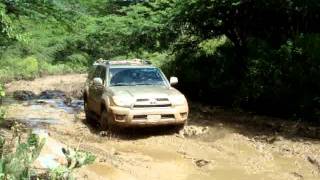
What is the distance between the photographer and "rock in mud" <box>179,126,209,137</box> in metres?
14.0

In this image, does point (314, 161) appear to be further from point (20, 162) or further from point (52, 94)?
point (52, 94)

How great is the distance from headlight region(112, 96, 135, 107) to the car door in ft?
3.55

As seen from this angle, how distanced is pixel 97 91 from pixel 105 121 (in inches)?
45.5

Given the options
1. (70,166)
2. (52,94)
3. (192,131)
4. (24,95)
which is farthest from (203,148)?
(52,94)

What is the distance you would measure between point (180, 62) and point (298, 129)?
8.67 metres

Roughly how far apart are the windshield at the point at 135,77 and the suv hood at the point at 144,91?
1.27 ft

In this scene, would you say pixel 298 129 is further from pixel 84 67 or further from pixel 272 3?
pixel 84 67

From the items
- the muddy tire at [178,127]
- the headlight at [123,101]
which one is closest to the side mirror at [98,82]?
the headlight at [123,101]

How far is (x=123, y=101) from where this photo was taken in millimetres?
13258

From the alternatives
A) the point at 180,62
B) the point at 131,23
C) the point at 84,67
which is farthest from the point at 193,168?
the point at 84,67

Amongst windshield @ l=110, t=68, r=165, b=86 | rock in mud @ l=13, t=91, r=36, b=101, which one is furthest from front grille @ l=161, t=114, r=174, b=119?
rock in mud @ l=13, t=91, r=36, b=101

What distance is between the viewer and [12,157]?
23.4ft

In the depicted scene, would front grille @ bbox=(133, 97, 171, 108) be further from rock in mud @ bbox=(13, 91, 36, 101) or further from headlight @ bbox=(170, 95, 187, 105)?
rock in mud @ bbox=(13, 91, 36, 101)

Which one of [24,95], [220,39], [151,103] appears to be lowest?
[24,95]
